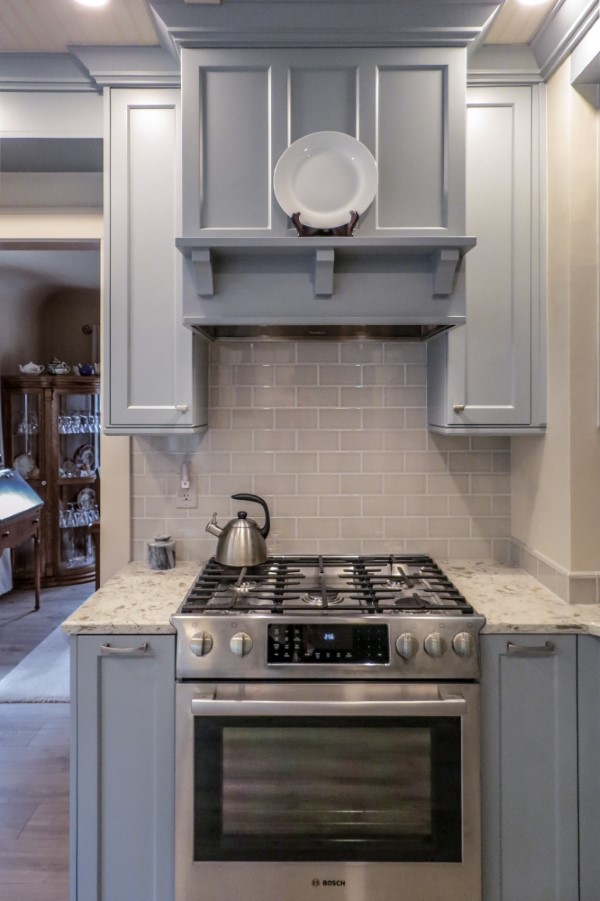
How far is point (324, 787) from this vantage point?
1.70 metres

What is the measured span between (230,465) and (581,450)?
1.22 m

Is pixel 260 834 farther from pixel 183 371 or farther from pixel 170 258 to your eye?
pixel 170 258

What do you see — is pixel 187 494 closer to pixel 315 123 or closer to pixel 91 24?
pixel 315 123

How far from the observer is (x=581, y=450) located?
191 centimetres

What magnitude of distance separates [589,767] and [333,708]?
0.73 metres

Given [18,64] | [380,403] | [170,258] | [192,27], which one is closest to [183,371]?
[170,258]

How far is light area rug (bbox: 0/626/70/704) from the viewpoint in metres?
3.42

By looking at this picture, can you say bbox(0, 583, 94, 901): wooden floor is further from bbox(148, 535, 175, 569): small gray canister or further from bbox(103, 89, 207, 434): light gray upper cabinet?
bbox(103, 89, 207, 434): light gray upper cabinet

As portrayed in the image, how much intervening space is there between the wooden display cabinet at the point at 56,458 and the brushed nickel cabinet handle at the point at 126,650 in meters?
4.18

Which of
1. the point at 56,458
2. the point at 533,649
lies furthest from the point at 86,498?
the point at 533,649

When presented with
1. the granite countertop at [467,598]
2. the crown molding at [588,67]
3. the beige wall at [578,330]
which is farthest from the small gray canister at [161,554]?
the crown molding at [588,67]

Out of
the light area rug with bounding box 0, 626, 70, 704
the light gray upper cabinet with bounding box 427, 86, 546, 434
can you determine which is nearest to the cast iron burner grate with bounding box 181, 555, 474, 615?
the light gray upper cabinet with bounding box 427, 86, 546, 434

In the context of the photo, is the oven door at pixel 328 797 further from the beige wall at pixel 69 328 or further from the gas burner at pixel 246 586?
the beige wall at pixel 69 328

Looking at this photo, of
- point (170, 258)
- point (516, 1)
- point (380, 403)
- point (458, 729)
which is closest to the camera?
point (458, 729)
